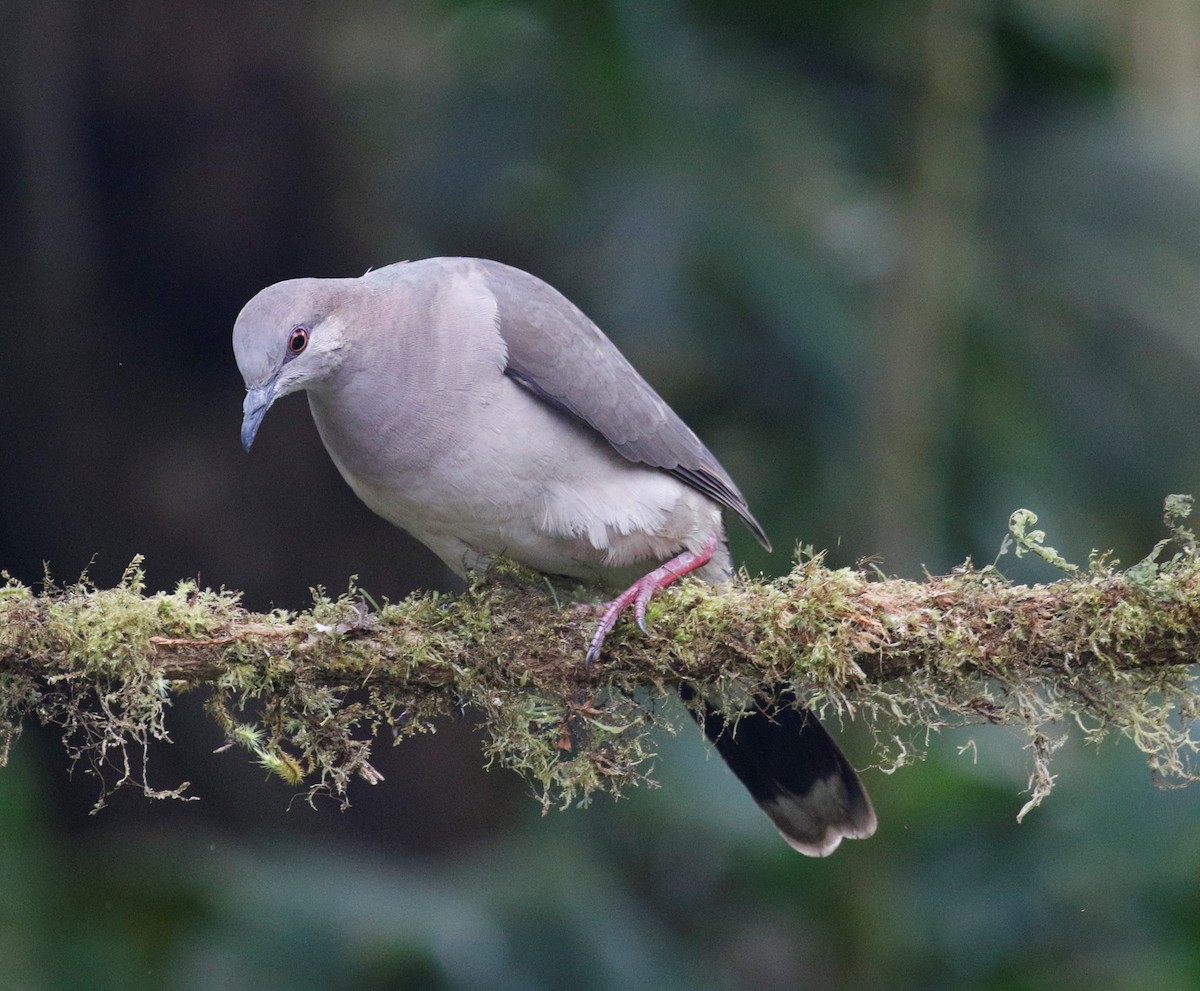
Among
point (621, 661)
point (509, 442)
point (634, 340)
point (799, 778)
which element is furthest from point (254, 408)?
point (634, 340)

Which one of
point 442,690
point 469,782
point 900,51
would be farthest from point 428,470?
point 900,51

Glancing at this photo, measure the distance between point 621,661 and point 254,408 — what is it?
1.12m

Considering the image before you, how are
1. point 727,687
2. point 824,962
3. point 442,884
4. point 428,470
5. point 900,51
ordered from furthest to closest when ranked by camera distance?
point 900,51
point 442,884
point 824,962
point 428,470
point 727,687

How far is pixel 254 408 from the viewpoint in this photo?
11.8 ft

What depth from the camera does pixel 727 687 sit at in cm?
330

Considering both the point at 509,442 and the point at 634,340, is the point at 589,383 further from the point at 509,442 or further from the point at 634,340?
the point at 634,340

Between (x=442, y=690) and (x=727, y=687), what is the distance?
2.16ft

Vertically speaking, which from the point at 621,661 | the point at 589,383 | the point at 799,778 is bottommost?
the point at 621,661

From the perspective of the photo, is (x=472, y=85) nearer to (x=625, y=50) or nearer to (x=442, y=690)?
(x=625, y=50)

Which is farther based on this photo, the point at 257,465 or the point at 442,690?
the point at 257,465

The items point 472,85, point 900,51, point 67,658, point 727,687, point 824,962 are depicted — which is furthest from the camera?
point 472,85

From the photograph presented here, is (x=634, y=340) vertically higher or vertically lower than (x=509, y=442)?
higher

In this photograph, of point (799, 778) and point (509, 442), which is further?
point (799, 778)

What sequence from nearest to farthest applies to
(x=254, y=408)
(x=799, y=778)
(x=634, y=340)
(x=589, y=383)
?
1. (x=254, y=408)
2. (x=799, y=778)
3. (x=589, y=383)
4. (x=634, y=340)
